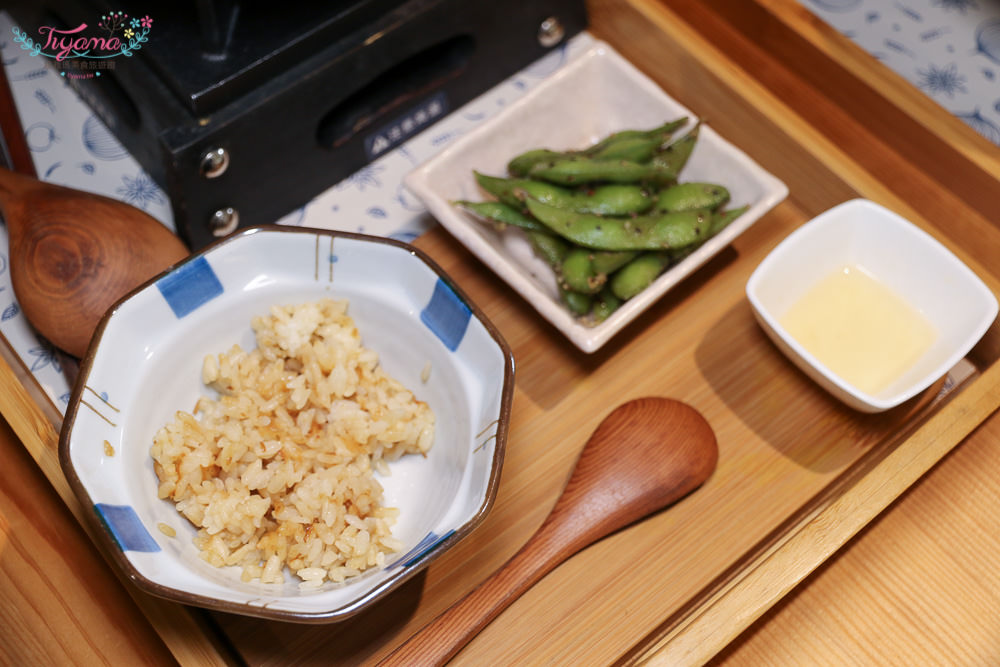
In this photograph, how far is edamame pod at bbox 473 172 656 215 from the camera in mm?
1533

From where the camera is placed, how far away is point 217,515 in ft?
3.78

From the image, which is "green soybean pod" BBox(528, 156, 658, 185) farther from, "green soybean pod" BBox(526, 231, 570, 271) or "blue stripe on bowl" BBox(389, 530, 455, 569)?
"blue stripe on bowl" BBox(389, 530, 455, 569)

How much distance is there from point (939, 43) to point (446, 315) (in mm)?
1363

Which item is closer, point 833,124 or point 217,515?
point 217,515

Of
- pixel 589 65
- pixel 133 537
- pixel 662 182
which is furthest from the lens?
pixel 589 65

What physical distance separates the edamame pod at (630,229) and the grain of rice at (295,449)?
388mm

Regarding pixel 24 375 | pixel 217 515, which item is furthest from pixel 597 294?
pixel 24 375

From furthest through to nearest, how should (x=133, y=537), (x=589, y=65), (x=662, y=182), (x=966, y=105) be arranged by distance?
(x=966, y=105) < (x=589, y=65) < (x=662, y=182) < (x=133, y=537)

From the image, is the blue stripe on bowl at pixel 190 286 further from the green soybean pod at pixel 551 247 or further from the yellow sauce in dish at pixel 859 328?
the yellow sauce in dish at pixel 859 328

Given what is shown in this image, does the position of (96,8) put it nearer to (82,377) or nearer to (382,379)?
(82,377)

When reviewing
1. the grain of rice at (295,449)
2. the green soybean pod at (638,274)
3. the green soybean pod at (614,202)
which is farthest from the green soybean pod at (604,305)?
the grain of rice at (295,449)

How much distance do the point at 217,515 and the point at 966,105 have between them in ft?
5.48

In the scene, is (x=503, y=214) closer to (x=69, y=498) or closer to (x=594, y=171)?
(x=594, y=171)

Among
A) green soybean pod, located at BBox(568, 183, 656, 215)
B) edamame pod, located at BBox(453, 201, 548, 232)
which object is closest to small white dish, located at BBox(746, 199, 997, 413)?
green soybean pod, located at BBox(568, 183, 656, 215)
